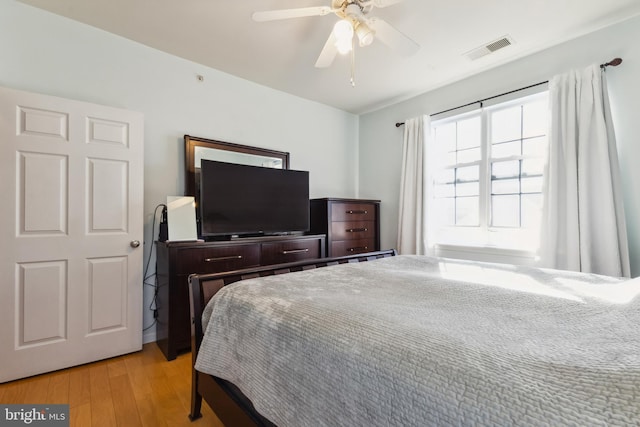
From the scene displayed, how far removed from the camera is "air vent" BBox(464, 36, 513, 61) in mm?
2533

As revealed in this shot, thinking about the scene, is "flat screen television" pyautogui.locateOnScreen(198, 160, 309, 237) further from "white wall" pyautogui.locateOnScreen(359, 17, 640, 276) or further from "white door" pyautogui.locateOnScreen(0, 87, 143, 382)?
"white wall" pyautogui.locateOnScreen(359, 17, 640, 276)

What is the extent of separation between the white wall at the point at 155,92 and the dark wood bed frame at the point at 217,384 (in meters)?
1.52

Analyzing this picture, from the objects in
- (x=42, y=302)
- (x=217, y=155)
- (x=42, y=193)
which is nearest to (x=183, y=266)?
(x=42, y=302)

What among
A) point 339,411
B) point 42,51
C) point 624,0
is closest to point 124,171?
point 42,51

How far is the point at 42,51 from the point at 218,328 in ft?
8.56

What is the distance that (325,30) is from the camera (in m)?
2.36

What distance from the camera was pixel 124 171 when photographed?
2.35 m

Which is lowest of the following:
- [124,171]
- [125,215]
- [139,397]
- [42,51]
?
[139,397]

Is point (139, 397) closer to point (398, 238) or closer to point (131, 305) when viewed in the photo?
point (131, 305)

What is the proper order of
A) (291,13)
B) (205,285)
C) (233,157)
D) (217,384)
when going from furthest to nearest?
(233,157)
(291,13)
(205,285)
(217,384)

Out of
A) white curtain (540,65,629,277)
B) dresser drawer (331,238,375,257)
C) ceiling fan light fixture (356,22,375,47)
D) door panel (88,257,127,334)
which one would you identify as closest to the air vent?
white curtain (540,65,629,277)

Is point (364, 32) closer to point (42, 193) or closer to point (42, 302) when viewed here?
point (42, 193)

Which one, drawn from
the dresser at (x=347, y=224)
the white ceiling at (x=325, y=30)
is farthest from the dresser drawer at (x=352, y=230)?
the white ceiling at (x=325, y=30)

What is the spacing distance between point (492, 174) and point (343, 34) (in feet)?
7.44
